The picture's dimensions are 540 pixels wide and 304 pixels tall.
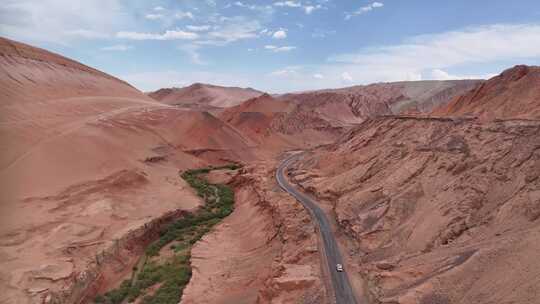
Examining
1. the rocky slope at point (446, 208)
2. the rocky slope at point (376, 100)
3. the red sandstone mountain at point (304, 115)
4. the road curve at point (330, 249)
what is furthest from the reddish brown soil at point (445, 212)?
the rocky slope at point (376, 100)

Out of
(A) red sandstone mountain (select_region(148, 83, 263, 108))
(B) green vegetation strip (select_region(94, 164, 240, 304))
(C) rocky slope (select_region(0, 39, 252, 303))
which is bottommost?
(B) green vegetation strip (select_region(94, 164, 240, 304))

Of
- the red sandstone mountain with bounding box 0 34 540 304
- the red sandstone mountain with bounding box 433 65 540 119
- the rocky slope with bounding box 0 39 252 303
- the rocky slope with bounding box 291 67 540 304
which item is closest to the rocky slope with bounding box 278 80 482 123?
the rocky slope with bounding box 0 39 252 303

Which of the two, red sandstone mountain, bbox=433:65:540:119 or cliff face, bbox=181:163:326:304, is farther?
red sandstone mountain, bbox=433:65:540:119

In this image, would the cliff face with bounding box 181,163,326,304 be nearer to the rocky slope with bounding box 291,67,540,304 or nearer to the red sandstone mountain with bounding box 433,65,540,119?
the rocky slope with bounding box 291,67,540,304

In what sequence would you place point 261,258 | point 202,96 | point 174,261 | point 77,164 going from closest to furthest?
point 261,258 → point 174,261 → point 77,164 → point 202,96

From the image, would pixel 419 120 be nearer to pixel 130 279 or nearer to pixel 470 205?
pixel 470 205

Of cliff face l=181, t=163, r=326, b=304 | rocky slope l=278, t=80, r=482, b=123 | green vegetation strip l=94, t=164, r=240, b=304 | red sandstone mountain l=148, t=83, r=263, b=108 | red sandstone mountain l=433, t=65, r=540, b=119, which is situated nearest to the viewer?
cliff face l=181, t=163, r=326, b=304

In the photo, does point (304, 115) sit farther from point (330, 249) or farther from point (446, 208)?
point (446, 208)

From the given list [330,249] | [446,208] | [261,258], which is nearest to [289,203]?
[261,258]
